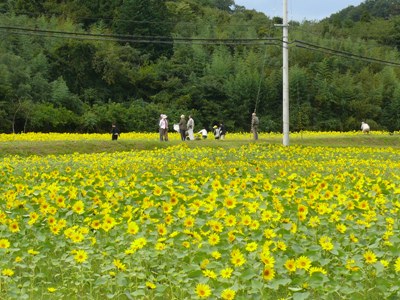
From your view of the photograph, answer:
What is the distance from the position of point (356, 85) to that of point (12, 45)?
93.2ft

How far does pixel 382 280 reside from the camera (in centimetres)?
455

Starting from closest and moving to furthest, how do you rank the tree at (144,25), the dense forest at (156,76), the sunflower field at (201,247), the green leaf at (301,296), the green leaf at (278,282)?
the green leaf at (301,296) → the green leaf at (278,282) → the sunflower field at (201,247) → the dense forest at (156,76) → the tree at (144,25)

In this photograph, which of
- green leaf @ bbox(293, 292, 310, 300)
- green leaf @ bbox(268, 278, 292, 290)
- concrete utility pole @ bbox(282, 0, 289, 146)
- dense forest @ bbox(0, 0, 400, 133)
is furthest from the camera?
dense forest @ bbox(0, 0, 400, 133)

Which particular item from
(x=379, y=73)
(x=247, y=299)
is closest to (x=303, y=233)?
(x=247, y=299)

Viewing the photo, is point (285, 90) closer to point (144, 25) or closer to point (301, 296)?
point (301, 296)

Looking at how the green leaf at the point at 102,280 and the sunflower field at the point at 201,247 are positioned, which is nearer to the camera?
the sunflower field at the point at 201,247

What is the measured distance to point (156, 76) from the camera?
173 ft

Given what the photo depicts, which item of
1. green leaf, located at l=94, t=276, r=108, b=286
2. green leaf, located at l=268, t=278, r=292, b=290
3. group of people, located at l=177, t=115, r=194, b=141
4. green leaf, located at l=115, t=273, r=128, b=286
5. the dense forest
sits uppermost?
the dense forest

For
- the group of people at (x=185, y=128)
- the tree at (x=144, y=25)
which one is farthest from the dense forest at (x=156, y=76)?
the group of people at (x=185, y=128)

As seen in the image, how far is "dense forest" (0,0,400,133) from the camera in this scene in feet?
144

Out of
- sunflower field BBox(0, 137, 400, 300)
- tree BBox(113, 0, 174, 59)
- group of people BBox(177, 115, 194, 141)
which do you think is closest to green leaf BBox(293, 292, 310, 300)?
sunflower field BBox(0, 137, 400, 300)

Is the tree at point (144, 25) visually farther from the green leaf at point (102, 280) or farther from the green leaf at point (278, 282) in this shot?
the green leaf at point (278, 282)

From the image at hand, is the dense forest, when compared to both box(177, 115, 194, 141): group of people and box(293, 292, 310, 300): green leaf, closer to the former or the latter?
box(177, 115, 194, 141): group of people

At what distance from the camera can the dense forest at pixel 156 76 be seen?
43781mm
